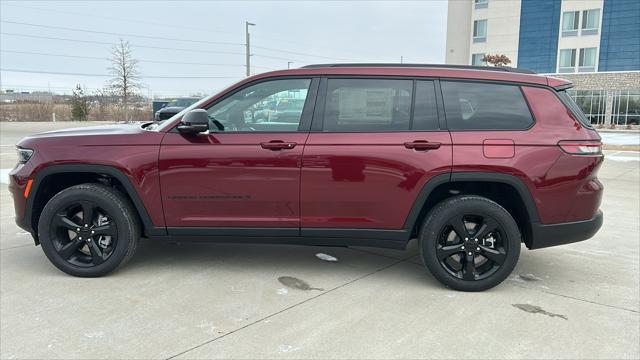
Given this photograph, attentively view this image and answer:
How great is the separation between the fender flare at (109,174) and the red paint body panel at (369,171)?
4.33 ft

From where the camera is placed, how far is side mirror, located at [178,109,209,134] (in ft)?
12.5

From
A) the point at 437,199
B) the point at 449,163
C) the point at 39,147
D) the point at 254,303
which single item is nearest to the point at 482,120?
the point at 449,163

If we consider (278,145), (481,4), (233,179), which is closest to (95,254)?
(233,179)

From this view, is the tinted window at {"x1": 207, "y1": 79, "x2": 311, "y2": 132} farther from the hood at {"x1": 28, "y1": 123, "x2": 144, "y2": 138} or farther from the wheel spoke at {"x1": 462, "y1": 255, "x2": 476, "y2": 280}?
the wheel spoke at {"x1": 462, "y1": 255, "x2": 476, "y2": 280}

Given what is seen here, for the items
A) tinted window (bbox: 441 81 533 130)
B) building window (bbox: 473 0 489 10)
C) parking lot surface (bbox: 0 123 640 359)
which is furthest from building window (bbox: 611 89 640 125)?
tinted window (bbox: 441 81 533 130)

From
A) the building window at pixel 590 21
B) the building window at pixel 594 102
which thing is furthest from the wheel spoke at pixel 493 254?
the building window at pixel 590 21

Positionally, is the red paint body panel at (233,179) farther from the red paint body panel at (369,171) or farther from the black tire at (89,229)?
the black tire at (89,229)

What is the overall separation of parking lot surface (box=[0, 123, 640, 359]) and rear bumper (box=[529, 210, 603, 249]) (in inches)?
17.4

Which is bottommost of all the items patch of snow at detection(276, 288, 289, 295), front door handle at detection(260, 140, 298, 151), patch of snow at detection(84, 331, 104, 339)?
patch of snow at detection(84, 331, 104, 339)

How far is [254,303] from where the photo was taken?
145 inches

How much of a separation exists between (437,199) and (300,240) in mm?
1214

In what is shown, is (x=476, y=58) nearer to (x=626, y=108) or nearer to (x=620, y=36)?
(x=620, y=36)

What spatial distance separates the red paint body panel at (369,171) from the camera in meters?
3.87

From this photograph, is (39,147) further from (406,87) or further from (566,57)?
(566,57)
